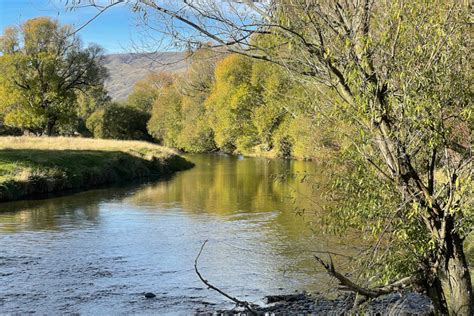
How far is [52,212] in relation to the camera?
67.4ft

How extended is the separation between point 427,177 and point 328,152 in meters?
1.88

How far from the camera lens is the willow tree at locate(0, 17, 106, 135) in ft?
158

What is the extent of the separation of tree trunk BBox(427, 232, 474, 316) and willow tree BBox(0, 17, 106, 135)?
45448 millimetres

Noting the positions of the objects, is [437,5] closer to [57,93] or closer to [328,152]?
[328,152]

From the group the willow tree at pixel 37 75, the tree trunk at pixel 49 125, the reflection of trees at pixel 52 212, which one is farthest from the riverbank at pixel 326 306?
the tree trunk at pixel 49 125

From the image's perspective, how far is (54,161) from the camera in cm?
2927

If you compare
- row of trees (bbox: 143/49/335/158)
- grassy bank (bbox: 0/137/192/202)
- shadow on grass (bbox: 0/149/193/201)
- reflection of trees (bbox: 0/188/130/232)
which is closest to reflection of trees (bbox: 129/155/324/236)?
reflection of trees (bbox: 0/188/130/232)

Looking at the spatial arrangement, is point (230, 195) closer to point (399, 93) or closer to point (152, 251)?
point (152, 251)

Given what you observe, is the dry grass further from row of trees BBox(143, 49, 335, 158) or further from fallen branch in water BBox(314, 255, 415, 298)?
fallen branch in water BBox(314, 255, 415, 298)

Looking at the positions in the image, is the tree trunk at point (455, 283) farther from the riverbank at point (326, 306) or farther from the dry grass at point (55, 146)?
the dry grass at point (55, 146)

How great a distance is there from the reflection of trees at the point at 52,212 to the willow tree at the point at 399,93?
43.1 ft

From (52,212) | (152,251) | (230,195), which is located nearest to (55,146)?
(230,195)

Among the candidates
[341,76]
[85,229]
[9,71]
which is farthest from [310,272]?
[9,71]

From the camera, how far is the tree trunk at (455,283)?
6863 mm
